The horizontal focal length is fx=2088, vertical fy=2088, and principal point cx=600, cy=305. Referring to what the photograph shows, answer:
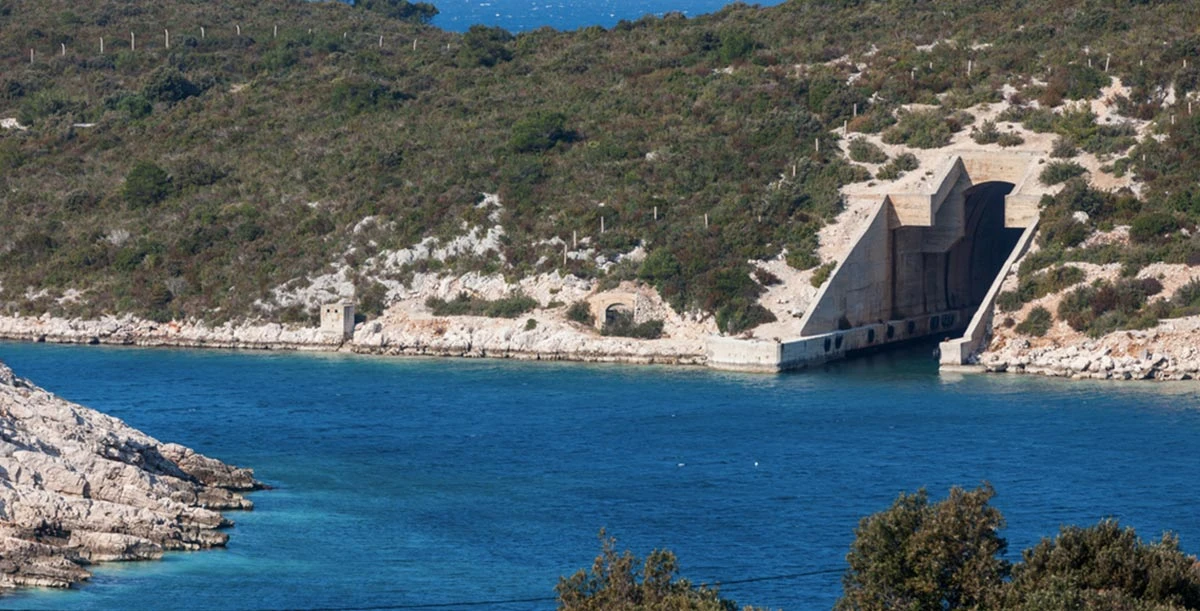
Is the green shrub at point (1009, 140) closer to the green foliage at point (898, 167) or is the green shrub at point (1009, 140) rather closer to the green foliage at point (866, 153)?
the green foliage at point (898, 167)

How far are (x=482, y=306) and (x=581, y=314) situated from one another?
4164 millimetres

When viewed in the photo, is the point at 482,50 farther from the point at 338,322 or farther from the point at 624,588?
the point at 624,588

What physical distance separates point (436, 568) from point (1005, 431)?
71.0 feet

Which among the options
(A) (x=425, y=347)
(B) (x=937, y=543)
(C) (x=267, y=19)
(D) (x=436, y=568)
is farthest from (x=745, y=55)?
(B) (x=937, y=543)

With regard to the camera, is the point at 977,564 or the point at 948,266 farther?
the point at 948,266

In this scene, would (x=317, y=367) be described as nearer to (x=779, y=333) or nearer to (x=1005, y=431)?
(x=779, y=333)

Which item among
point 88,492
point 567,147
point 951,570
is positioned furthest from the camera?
point 567,147

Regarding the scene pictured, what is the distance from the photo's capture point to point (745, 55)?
9706 centimetres

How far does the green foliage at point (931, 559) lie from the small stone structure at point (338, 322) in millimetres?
47714

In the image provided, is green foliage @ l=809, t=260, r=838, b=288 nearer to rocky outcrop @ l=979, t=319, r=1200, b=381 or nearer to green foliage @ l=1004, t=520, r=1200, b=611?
rocky outcrop @ l=979, t=319, r=1200, b=381

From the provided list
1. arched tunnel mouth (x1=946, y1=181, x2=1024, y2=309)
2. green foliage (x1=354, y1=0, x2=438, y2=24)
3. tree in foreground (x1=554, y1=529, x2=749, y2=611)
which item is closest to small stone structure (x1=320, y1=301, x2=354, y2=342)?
arched tunnel mouth (x1=946, y1=181, x2=1024, y2=309)

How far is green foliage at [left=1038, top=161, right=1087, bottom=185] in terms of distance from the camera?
78.1 metres

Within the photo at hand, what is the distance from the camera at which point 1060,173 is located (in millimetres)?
78188

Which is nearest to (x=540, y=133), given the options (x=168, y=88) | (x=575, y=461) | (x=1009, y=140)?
(x=1009, y=140)
